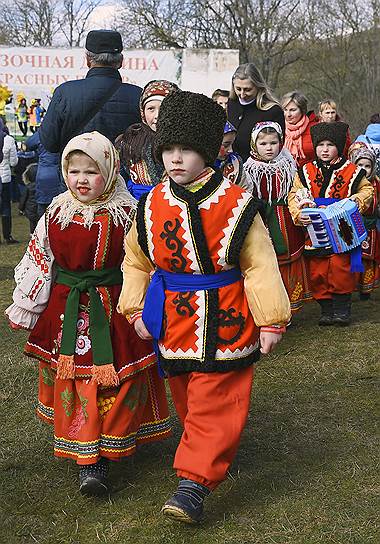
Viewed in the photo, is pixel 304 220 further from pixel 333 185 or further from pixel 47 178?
pixel 47 178

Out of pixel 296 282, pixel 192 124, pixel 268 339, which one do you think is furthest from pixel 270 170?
pixel 268 339

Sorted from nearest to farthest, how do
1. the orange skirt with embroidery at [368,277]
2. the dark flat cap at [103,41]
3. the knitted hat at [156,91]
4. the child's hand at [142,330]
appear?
1. the child's hand at [142,330]
2. the knitted hat at [156,91]
3. the dark flat cap at [103,41]
4. the orange skirt with embroidery at [368,277]

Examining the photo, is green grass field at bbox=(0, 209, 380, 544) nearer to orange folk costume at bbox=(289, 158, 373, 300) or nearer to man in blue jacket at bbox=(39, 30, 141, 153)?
orange folk costume at bbox=(289, 158, 373, 300)

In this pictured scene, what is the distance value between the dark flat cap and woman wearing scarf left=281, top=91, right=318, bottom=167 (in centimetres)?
316

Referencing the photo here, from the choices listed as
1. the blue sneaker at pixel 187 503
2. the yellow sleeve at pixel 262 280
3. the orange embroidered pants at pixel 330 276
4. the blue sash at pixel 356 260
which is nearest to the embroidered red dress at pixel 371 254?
the orange embroidered pants at pixel 330 276

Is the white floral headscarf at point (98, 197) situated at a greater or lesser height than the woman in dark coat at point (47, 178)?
greater

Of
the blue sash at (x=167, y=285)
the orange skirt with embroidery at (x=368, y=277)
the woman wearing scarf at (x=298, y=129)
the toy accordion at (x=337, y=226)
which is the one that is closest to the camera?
the blue sash at (x=167, y=285)

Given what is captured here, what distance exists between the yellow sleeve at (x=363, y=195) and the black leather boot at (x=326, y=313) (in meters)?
0.75

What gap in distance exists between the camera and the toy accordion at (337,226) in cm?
616

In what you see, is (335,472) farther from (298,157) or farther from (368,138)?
(368,138)

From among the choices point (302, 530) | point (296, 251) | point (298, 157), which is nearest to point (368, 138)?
point (298, 157)

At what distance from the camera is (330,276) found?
6504 millimetres

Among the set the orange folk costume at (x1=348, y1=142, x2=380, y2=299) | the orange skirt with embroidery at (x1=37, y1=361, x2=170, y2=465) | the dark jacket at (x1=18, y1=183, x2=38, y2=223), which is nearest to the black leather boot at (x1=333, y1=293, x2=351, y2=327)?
the orange folk costume at (x1=348, y1=142, x2=380, y2=299)

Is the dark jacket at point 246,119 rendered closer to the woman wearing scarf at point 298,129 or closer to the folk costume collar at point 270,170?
the folk costume collar at point 270,170
